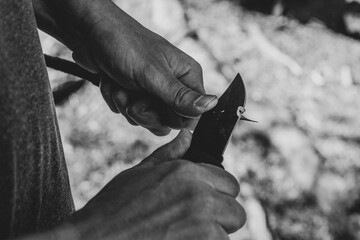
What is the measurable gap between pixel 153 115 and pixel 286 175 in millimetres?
783

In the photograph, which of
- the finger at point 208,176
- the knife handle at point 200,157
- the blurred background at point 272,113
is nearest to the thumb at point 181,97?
the knife handle at point 200,157

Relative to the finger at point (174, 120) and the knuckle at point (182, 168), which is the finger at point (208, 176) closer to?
the knuckle at point (182, 168)

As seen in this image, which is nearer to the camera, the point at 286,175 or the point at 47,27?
the point at 47,27

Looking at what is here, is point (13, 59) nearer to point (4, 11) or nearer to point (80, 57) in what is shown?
point (4, 11)

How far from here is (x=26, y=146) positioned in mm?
604

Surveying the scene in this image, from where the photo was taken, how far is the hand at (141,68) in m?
0.91

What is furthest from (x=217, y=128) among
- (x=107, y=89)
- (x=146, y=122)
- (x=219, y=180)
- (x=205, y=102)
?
(x=107, y=89)

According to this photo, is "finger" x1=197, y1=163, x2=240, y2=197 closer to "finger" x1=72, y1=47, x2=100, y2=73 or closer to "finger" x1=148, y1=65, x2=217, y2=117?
"finger" x1=148, y1=65, x2=217, y2=117

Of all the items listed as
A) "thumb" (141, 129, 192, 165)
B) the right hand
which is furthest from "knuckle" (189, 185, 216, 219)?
"thumb" (141, 129, 192, 165)

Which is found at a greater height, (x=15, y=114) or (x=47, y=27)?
(x=15, y=114)

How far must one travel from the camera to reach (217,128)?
2.55 ft

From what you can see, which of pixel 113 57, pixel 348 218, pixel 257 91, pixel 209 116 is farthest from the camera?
pixel 257 91

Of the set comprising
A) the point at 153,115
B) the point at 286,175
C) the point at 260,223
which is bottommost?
the point at 260,223

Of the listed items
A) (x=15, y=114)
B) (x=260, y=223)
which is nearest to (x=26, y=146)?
(x=15, y=114)
